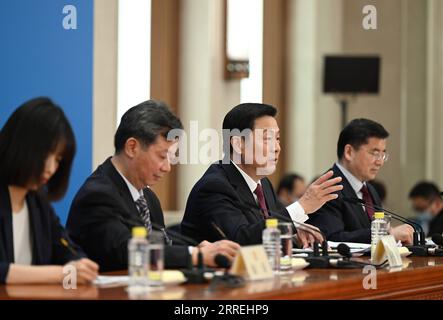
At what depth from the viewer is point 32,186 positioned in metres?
3.20

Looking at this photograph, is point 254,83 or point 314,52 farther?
point 314,52

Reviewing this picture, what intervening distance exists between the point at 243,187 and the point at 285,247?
0.84 metres

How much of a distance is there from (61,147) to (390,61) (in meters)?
8.61

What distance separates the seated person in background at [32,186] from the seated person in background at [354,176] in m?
2.23

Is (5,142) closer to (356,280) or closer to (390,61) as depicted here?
(356,280)

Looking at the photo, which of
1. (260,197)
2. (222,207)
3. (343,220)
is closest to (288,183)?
(343,220)

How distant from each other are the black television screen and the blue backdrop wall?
554 cm

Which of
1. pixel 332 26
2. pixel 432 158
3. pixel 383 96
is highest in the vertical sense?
pixel 332 26

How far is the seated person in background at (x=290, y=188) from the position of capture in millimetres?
9164

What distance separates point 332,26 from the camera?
10.7 meters

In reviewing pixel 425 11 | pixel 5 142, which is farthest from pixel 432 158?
pixel 5 142

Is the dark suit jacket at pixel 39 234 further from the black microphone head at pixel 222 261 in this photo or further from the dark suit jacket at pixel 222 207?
the dark suit jacket at pixel 222 207

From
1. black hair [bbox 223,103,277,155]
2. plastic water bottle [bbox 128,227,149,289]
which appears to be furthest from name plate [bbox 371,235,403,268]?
plastic water bottle [bbox 128,227,149,289]

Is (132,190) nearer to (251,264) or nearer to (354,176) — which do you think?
(251,264)
